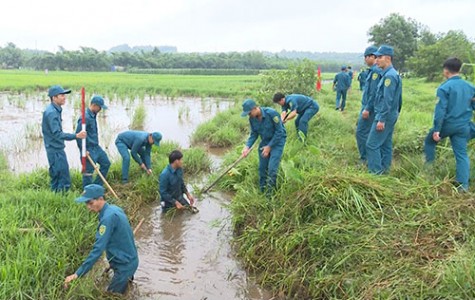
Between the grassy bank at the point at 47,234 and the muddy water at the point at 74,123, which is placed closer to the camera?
the grassy bank at the point at 47,234

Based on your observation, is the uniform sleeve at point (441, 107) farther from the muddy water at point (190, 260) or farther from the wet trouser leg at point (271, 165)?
the muddy water at point (190, 260)

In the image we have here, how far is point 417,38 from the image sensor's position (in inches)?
1465

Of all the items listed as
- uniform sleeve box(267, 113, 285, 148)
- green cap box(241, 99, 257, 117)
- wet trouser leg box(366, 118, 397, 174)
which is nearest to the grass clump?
uniform sleeve box(267, 113, 285, 148)

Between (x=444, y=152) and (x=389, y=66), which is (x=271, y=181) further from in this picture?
(x=444, y=152)

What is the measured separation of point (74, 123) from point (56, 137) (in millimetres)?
7943

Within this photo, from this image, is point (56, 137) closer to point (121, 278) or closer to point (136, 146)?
point (136, 146)

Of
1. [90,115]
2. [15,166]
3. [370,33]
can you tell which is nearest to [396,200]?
[90,115]

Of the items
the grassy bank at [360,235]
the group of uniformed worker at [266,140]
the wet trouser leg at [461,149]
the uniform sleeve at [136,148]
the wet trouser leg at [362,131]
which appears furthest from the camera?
the uniform sleeve at [136,148]

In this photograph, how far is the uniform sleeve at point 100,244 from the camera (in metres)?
3.51

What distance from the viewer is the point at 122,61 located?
196 ft

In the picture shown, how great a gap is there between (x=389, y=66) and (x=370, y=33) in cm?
3370

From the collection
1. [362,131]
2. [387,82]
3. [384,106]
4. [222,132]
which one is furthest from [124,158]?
[222,132]

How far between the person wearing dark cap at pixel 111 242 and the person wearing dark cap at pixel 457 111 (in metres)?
3.87

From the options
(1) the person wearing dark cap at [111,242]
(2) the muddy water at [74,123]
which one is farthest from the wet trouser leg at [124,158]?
(1) the person wearing dark cap at [111,242]
